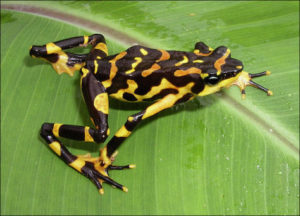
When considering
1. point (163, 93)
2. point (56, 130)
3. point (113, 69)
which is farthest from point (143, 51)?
point (56, 130)

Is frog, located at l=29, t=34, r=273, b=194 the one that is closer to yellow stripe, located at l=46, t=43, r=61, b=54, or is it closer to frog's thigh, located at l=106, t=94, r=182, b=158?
frog's thigh, located at l=106, t=94, r=182, b=158

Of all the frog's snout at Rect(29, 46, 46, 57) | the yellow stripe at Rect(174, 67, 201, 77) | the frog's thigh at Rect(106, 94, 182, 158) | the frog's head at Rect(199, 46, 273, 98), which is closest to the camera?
→ the frog's head at Rect(199, 46, 273, 98)

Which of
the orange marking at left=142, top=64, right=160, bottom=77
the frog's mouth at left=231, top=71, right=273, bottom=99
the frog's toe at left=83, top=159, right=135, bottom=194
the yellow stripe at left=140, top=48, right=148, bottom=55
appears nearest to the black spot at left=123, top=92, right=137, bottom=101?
the orange marking at left=142, top=64, right=160, bottom=77

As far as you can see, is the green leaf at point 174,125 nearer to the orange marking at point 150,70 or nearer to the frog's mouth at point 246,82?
the frog's mouth at point 246,82

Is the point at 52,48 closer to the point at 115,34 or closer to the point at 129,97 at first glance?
the point at 115,34

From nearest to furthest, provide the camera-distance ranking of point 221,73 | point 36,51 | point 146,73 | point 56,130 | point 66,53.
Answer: point 221,73 → point 146,73 → point 56,130 → point 36,51 → point 66,53

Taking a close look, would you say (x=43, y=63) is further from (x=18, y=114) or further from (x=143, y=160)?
(x=143, y=160)

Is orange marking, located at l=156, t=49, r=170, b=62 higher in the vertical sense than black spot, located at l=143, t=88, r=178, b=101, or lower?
higher
